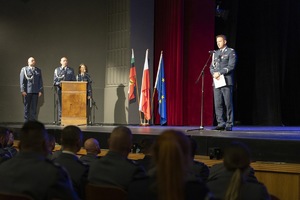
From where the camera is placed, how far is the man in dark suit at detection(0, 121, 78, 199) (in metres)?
2.53

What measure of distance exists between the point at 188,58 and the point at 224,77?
3.02 m

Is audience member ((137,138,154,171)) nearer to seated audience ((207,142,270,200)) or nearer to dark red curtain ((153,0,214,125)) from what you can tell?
seated audience ((207,142,270,200))

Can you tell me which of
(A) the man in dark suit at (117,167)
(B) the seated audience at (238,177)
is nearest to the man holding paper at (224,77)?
(A) the man in dark suit at (117,167)

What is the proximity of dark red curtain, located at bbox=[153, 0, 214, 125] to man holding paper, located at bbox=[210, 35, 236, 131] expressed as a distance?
2.61 metres

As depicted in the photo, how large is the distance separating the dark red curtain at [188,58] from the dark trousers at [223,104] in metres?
2.56

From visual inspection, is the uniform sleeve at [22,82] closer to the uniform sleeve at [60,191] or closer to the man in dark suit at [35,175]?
the man in dark suit at [35,175]

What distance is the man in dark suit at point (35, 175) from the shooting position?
253 cm

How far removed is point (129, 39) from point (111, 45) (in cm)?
82

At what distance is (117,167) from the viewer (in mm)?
3053

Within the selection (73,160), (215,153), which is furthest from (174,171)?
(215,153)

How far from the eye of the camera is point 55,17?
11.8m

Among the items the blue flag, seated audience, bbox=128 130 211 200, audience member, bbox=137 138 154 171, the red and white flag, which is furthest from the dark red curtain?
seated audience, bbox=128 130 211 200

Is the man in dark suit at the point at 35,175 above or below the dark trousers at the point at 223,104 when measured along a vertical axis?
below

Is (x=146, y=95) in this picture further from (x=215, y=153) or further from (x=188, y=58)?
(x=215, y=153)
